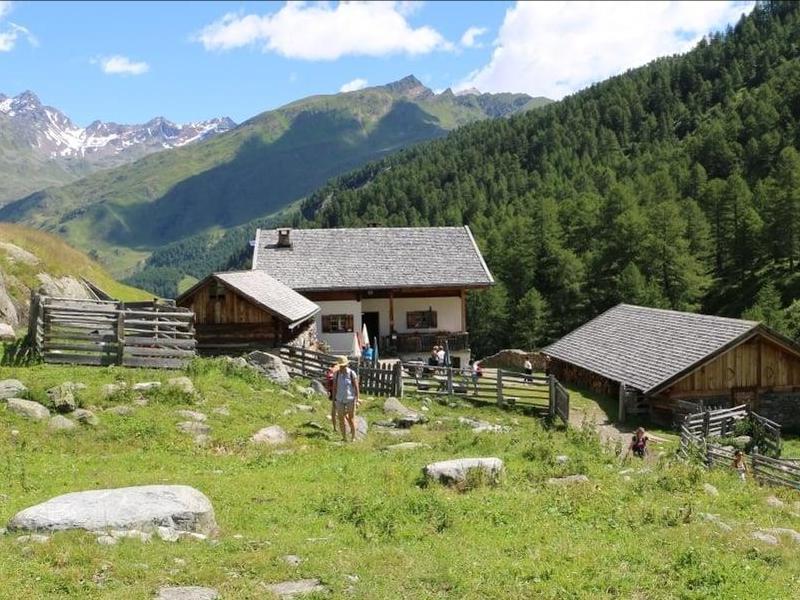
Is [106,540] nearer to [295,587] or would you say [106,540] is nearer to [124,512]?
[124,512]

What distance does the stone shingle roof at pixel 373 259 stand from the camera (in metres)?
41.2

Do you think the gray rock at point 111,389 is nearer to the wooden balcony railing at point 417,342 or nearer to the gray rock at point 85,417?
the gray rock at point 85,417

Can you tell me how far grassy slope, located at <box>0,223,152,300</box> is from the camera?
34375 millimetres

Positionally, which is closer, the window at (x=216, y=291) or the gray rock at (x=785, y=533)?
A: the gray rock at (x=785, y=533)

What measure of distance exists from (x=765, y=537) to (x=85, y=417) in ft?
42.8

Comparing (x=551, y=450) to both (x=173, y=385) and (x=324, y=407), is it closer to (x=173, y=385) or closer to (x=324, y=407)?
(x=324, y=407)

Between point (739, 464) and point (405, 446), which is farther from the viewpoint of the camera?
point (739, 464)

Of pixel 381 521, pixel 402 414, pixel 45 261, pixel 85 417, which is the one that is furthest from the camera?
pixel 45 261

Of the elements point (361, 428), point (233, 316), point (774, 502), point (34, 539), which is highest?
point (233, 316)

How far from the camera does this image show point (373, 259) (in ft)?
143

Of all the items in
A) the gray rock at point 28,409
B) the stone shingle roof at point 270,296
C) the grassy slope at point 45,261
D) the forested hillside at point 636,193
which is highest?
the forested hillside at point 636,193


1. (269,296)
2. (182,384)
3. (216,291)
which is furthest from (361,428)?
(216,291)

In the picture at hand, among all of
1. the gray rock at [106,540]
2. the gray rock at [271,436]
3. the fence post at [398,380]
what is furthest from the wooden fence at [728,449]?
the gray rock at [106,540]

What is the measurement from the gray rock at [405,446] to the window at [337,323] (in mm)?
23820
